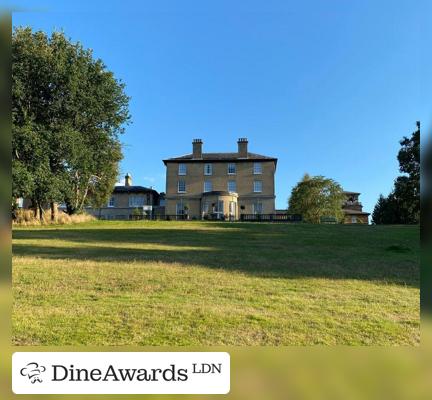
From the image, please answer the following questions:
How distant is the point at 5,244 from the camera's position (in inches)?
115

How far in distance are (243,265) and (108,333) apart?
595 centimetres

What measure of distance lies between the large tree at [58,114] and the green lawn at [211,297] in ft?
40.1

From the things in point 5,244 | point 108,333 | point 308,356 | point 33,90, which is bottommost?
point 108,333

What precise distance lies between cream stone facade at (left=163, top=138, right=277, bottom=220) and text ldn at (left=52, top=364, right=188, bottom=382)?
48243 mm

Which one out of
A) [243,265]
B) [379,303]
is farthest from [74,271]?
[379,303]

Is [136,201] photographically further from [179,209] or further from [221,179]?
[221,179]

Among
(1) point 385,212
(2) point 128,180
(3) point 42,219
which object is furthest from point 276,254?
(2) point 128,180

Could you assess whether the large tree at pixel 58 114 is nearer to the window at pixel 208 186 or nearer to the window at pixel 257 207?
the window at pixel 208 186

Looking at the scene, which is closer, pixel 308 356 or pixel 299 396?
pixel 299 396

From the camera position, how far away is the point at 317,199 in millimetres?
54281

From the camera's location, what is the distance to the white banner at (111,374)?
2623 mm

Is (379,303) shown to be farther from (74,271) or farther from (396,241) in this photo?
(396,241)

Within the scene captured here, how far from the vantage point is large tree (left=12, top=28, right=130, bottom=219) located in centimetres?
2331

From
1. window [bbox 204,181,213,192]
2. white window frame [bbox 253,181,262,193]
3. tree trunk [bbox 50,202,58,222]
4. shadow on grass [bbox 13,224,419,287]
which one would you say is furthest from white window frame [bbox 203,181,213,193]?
shadow on grass [bbox 13,224,419,287]
